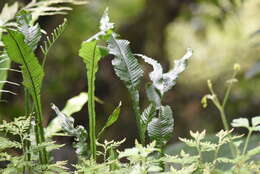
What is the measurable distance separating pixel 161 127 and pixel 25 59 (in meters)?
0.15

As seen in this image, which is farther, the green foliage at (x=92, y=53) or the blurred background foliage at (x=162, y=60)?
the blurred background foliage at (x=162, y=60)

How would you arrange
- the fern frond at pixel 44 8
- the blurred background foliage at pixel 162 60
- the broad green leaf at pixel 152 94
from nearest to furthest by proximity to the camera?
1. the broad green leaf at pixel 152 94
2. the fern frond at pixel 44 8
3. the blurred background foliage at pixel 162 60

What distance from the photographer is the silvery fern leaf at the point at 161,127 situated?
1.57ft

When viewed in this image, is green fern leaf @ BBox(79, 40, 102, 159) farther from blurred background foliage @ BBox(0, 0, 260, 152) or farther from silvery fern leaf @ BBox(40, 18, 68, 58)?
blurred background foliage @ BBox(0, 0, 260, 152)

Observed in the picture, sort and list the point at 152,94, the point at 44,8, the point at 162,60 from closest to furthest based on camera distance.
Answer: the point at 152,94
the point at 44,8
the point at 162,60

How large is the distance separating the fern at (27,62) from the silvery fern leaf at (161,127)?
0.12 m

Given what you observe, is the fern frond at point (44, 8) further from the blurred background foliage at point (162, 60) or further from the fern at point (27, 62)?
the blurred background foliage at point (162, 60)

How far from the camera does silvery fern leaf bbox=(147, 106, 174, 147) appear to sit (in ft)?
1.57

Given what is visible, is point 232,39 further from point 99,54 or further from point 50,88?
point 99,54

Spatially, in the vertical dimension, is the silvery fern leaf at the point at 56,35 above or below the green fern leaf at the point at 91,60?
above

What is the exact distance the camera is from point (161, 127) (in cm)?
48

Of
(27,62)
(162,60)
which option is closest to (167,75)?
(27,62)

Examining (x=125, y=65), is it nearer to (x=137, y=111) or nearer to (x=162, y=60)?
(x=137, y=111)

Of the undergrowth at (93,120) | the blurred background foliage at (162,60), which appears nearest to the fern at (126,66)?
the undergrowth at (93,120)
